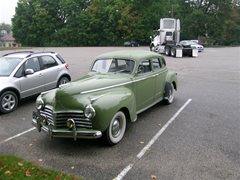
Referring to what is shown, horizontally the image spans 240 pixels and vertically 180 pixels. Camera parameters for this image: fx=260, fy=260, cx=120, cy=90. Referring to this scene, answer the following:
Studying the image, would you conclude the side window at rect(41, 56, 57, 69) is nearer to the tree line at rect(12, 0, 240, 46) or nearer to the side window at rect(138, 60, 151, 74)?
the side window at rect(138, 60, 151, 74)

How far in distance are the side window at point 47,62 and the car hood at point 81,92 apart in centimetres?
332

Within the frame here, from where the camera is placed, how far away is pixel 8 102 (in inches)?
291

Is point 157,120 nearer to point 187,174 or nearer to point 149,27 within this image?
point 187,174

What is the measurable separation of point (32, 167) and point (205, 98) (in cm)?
659

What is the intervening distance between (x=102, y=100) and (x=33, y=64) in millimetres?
4273

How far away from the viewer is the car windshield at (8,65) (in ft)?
25.5

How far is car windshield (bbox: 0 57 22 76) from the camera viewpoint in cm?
779

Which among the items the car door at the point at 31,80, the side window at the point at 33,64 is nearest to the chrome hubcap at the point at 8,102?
the car door at the point at 31,80

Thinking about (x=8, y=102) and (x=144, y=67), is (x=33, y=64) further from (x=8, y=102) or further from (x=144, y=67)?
(x=144, y=67)

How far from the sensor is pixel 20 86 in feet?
25.2

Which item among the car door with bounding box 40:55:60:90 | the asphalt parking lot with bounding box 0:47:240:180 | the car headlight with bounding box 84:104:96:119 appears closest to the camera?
the asphalt parking lot with bounding box 0:47:240:180

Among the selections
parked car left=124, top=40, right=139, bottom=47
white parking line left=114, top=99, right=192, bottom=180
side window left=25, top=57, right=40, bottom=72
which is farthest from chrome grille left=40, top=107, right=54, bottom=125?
parked car left=124, top=40, right=139, bottom=47

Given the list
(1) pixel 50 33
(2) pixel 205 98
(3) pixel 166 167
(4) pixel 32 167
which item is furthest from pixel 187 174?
(1) pixel 50 33

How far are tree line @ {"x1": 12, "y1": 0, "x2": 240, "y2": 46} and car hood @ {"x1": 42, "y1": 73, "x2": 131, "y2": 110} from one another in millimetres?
52785
